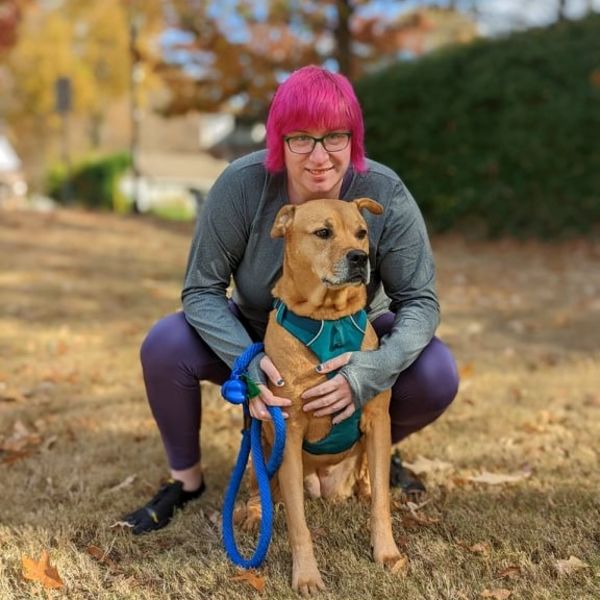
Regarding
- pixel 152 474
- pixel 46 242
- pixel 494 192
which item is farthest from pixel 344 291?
pixel 46 242

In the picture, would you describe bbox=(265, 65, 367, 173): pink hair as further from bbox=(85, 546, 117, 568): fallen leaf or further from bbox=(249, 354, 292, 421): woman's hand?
bbox=(85, 546, 117, 568): fallen leaf

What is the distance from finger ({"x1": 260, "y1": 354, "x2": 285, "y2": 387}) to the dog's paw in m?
0.56

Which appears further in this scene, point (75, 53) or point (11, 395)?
point (75, 53)

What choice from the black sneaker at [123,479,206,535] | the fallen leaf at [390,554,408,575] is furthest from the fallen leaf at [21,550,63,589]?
the fallen leaf at [390,554,408,575]

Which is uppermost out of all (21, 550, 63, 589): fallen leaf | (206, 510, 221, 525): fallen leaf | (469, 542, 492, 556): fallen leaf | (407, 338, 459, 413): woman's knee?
(407, 338, 459, 413): woman's knee

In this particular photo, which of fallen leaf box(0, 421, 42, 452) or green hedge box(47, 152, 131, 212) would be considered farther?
green hedge box(47, 152, 131, 212)

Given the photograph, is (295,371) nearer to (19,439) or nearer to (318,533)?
(318,533)

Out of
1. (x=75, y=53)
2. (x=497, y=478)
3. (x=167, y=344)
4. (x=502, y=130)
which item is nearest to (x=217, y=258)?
(x=167, y=344)

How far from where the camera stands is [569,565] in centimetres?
241

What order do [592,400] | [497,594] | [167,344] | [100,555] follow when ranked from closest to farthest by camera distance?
[497,594] → [100,555] → [167,344] → [592,400]

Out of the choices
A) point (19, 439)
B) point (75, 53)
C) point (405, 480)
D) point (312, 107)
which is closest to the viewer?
point (312, 107)

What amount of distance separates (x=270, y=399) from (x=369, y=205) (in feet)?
2.29

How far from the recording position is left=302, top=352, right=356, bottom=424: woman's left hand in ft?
7.83

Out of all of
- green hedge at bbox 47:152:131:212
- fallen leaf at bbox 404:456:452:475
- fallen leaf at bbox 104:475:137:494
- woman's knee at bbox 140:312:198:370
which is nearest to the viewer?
woman's knee at bbox 140:312:198:370
